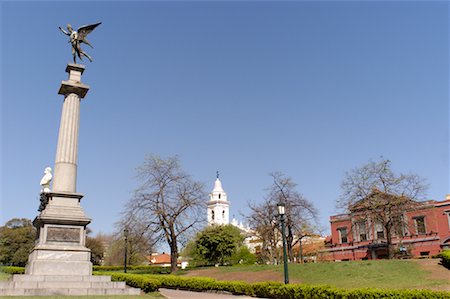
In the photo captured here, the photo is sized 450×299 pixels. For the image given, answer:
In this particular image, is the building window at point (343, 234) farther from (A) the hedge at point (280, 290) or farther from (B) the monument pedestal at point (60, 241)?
(B) the monument pedestal at point (60, 241)

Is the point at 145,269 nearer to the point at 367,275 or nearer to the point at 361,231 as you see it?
the point at 367,275

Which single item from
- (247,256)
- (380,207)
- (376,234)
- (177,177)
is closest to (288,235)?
(380,207)

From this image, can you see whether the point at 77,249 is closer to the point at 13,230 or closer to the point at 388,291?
the point at 388,291

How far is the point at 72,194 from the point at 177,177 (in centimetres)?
1893

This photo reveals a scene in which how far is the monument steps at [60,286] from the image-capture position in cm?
1366

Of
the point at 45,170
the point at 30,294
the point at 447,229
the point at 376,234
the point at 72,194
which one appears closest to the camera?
the point at 30,294

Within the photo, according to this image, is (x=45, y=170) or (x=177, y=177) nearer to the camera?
(x=45, y=170)

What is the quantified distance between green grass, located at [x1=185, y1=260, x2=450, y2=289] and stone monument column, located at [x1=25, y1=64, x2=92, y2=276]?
12836 mm

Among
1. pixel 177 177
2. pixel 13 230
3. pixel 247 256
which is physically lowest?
pixel 247 256

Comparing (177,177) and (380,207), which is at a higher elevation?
(177,177)

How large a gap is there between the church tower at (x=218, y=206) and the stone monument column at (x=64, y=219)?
296 feet

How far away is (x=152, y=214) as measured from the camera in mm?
34500

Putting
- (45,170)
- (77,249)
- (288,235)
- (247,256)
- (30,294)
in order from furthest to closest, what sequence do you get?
(247,256)
(288,235)
(45,170)
(77,249)
(30,294)

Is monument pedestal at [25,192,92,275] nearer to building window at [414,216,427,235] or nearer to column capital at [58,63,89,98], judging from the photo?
column capital at [58,63,89,98]
